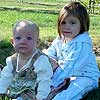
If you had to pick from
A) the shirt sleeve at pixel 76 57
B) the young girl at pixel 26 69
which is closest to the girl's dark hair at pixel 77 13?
the shirt sleeve at pixel 76 57

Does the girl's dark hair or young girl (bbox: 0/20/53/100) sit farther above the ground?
the girl's dark hair

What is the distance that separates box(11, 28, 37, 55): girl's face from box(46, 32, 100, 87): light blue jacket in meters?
0.89

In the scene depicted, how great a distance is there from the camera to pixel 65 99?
16.1ft

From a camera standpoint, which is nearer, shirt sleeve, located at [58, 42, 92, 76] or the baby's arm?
the baby's arm

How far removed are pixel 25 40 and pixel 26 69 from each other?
12.4 inches

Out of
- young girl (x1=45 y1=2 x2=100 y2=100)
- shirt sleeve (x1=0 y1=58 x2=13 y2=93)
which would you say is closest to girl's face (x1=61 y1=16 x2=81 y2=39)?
young girl (x1=45 y1=2 x2=100 y2=100)

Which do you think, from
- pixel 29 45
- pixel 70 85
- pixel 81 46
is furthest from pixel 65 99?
pixel 29 45

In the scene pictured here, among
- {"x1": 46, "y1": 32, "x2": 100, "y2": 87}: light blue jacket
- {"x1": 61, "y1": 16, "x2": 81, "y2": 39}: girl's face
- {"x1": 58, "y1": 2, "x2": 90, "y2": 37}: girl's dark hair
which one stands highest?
{"x1": 58, "y1": 2, "x2": 90, "y2": 37}: girl's dark hair

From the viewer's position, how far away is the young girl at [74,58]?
16.4 feet

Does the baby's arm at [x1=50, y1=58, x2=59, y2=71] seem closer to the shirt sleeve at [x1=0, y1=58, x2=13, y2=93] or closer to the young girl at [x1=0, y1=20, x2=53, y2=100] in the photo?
the young girl at [x1=0, y1=20, x2=53, y2=100]

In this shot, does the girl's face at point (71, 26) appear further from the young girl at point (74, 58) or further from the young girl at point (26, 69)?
the young girl at point (26, 69)

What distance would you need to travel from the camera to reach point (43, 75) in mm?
4176

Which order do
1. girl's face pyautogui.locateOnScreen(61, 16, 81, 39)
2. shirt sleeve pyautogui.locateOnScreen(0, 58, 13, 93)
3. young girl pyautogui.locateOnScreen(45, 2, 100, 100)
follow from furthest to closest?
girl's face pyautogui.locateOnScreen(61, 16, 81, 39) < young girl pyautogui.locateOnScreen(45, 2, 100, 100) < shirt sleeve pyautogui.locateOnScreen(0, 58, 13, 93)

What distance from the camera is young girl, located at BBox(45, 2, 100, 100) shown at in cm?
499
